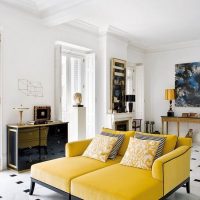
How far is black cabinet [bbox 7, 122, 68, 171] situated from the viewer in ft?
13.2

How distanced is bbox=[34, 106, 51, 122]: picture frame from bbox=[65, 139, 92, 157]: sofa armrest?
1.37 m

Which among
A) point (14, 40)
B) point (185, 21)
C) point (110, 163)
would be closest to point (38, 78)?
point (14, 40)

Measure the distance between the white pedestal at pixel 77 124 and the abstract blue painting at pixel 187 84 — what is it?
3.42 metres

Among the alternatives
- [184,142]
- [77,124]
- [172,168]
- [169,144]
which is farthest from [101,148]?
[77,124]

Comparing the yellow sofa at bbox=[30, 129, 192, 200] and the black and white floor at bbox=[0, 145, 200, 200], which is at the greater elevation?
the yellow sofa at bbox=[30, 129, 192, 200]

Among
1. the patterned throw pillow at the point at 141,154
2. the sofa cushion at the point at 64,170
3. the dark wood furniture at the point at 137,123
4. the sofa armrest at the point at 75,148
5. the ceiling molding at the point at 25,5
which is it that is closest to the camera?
the sofa cushion at the point at 64,170

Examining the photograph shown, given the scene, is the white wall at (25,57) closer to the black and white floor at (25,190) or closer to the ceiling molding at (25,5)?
the ceiling molding at (25,5)

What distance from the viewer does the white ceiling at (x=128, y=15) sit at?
14.0 ft

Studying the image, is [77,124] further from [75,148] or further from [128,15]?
[128,15]

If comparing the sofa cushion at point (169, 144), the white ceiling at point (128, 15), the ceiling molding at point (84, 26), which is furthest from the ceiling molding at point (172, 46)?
the sofa cushion at point (169, 144)

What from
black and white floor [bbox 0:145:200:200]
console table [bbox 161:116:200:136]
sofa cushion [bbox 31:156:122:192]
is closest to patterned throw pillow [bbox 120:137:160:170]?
sofa cushion [bbox 31:156:122:192]

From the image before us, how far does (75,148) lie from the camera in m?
3.47

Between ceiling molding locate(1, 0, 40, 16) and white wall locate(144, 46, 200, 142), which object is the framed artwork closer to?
white wall locate(144, 46, 200, 142)

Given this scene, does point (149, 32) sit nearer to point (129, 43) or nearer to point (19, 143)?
point (129, 43)
